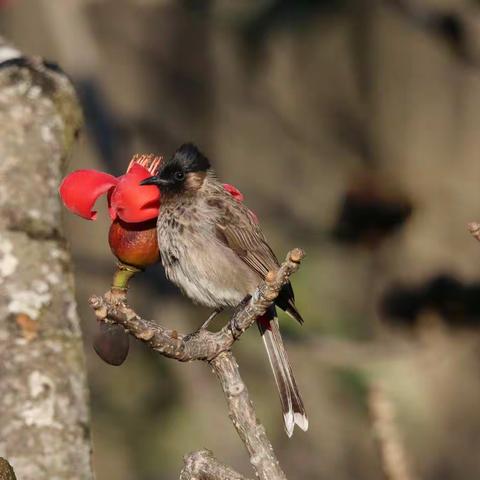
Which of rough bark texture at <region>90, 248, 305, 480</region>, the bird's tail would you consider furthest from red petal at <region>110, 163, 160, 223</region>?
the bird's tail

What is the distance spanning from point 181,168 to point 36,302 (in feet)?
3.43

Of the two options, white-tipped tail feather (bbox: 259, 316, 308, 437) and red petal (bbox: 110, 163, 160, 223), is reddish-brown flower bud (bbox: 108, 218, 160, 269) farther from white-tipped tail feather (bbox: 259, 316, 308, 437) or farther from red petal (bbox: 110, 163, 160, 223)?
white-tipped tail feather (bbox: 259, 316, 308, 437)

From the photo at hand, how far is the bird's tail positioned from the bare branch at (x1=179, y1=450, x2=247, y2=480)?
1.74m

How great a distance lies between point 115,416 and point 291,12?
3922 mm

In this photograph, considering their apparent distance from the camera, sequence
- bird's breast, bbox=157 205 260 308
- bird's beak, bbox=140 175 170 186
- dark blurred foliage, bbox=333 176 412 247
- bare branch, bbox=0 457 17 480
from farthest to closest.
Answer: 1. dark blurred foliage, bbox=333 176 412 247
2. bird's breast, bbox=157 205 260 308
3. bird's beak, bbox=140 175 170 186
4. bare branch, bbox=0 457 17 480

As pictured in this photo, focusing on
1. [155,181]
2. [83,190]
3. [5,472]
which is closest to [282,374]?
[155,181]

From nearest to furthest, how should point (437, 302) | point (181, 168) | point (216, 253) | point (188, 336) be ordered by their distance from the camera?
1. point (188, 336)
2. point (181, 168)
3. point (216, 253)
4. point (437, 302)

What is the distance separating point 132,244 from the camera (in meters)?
3.37

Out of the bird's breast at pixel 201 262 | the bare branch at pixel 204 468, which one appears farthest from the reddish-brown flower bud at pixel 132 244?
the bird's breast at pixel 201 262

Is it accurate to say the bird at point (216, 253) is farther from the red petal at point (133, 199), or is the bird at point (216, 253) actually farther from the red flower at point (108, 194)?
the red flower at point (108, 194)

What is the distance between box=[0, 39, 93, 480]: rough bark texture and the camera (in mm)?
3426

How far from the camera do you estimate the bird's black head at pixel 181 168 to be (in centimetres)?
444

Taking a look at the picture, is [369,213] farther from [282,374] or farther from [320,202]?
[282,374]

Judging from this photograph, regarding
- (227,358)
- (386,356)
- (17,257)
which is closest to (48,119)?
(17,257)
